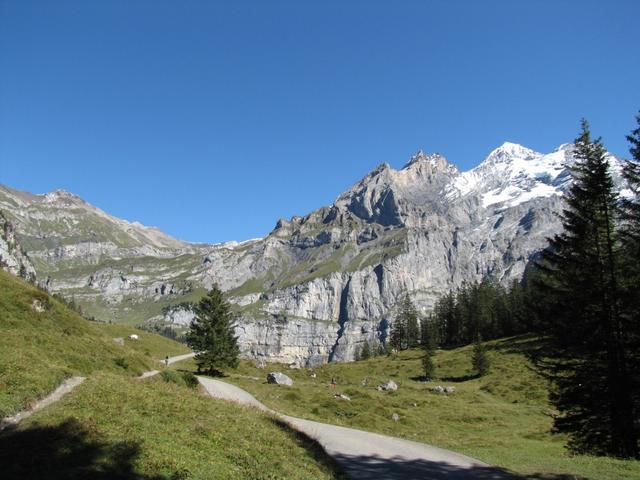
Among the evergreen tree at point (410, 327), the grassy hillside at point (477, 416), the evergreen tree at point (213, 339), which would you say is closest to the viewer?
the grassy hillside at point (477, 416)

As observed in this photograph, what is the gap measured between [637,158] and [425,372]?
65.8m

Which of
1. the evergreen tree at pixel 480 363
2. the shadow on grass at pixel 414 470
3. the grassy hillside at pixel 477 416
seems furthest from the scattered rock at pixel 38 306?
the evergreen tree at pixel 480 363

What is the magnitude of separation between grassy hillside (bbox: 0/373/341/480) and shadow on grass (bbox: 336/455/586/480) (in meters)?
1.85

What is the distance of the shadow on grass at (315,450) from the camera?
16.0 metres

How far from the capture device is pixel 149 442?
44.3ft

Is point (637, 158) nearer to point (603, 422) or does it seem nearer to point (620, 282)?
point (620, 282)

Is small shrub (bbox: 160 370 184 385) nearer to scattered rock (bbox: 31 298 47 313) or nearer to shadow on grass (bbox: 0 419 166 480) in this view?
scattered rock (bbox: 31 298 47 313)

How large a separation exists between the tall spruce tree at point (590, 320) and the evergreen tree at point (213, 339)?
42.3 meters

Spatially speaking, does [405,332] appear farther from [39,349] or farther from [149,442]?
[149,442]

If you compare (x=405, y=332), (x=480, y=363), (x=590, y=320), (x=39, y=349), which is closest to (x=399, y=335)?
(x=405, y=332)

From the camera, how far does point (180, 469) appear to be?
12.0 m

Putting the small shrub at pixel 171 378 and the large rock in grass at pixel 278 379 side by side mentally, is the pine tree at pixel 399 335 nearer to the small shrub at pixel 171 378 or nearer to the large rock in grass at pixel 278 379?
the large rock in grass at pixel 278 379

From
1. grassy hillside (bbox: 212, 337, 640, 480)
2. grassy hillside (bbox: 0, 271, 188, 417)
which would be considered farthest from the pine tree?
grassy hillside (bbox: 0, 271, 188, 417)

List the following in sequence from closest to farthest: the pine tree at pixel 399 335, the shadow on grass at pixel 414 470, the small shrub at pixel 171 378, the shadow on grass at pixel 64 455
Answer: the shadow on grass at pixel 64 455 → the shadow on grass at pixel 414 470 → the small shrub at pixel 171 378 → the pine tree at pixel 399 335
